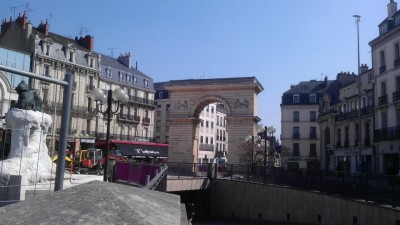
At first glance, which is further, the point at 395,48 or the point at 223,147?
the point at 223,147

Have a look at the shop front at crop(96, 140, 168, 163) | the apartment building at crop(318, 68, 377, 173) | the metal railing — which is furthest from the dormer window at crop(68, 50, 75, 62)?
the apartment building at crop(318, 68, 377, 173)

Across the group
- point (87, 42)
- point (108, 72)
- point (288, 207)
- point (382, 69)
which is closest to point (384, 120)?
point (382, 69)

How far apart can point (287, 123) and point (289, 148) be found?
4.93m

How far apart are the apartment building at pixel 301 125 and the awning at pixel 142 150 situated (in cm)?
2259

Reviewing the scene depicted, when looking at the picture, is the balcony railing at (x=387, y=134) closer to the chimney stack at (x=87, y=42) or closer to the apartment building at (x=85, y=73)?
the apartment building at (x=85, y=73)

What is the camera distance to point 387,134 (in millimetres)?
38031

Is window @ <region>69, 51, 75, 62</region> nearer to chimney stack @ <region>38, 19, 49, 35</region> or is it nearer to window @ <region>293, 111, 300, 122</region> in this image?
chimney stack @ <region>38, 19, 49, 35</region>

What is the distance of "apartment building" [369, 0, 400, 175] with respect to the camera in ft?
122

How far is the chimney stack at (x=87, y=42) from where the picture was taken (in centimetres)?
6075

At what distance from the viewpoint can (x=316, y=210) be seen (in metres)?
21.3

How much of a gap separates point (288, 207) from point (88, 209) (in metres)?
22.4

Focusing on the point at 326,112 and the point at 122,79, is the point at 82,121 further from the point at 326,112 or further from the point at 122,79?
the point at 326,112

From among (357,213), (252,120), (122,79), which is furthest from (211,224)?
(122,79)

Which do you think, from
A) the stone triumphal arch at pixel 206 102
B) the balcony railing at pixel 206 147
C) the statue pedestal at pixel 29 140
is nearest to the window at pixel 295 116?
the balcony railing at pixel 206 147
